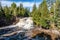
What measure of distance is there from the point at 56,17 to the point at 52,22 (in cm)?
292

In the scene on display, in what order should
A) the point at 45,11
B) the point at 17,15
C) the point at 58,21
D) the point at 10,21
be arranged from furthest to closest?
1. the point at 17,15
2. the point at 10,21
3. the point at 45,11
4. the point at 58,21

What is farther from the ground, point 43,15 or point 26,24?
point 43,15

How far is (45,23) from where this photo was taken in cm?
6844

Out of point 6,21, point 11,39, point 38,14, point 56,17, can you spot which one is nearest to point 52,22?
point 56,17

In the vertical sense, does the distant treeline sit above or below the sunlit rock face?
above

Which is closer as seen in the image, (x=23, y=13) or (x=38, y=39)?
(x=38, y=39)

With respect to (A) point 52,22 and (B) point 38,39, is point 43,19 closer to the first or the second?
(A) point 52,22

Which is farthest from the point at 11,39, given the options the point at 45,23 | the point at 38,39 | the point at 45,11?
the point at 45,11

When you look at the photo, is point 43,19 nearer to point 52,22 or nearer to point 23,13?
point 52,22

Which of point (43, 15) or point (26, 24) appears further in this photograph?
point (26, 24)

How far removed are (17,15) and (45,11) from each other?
2149 inches

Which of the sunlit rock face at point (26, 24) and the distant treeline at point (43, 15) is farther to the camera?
the sunlit rock face at point (26, 24)

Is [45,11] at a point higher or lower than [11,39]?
higher

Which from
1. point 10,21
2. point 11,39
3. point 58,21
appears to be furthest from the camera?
point 10,21
